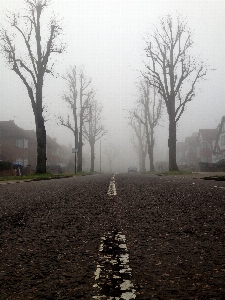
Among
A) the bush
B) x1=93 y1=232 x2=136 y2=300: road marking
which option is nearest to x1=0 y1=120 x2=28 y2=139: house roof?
the bush

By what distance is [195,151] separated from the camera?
88250 mm

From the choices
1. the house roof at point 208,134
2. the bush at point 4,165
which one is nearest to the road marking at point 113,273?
the bush at point 4,165

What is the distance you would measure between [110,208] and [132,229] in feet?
5.61

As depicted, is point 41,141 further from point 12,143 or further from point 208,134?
point 208,134

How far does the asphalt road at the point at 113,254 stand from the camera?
1.86m

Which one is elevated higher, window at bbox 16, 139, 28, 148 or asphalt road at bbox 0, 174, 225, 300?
window at bbox 16, 139, 28, 148

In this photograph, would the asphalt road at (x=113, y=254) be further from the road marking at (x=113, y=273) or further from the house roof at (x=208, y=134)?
the house roof at (x=208, y=134)

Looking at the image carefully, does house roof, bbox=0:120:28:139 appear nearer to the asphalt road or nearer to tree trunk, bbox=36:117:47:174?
tree trunk, bbox=36:117:47:174

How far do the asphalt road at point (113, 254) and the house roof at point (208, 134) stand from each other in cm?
7132

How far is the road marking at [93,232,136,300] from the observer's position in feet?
5.77

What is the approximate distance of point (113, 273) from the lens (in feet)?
6.90

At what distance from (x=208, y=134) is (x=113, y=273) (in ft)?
249

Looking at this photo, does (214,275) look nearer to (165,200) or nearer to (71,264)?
(71,264)

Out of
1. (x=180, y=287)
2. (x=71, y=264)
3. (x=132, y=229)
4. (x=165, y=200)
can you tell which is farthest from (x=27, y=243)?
(x=165, y=200)
